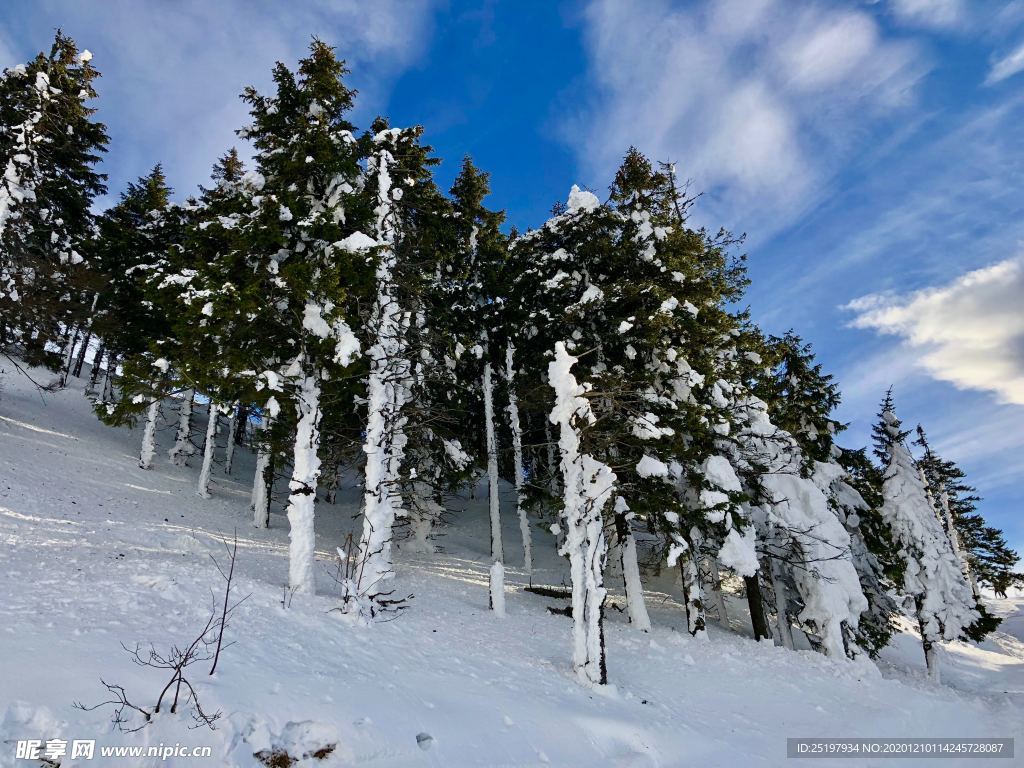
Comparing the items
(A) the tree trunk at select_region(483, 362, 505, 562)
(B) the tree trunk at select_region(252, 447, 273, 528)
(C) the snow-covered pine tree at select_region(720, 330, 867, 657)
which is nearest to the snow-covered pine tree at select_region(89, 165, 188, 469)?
(B) the tree trunk at select_region(252, 447, 273, 528)

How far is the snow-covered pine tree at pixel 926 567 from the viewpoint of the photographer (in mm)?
20078

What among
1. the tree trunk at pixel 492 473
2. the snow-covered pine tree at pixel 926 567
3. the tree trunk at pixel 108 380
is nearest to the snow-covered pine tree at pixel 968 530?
the snow-covered pine tree at pixel 926 567

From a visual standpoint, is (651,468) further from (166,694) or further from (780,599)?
(166,694)

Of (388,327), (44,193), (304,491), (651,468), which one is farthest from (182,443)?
(651,468)

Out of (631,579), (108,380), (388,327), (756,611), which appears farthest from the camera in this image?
(108,380)

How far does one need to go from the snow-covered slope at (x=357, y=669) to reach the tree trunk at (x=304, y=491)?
700 mm

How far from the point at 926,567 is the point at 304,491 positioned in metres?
23.8

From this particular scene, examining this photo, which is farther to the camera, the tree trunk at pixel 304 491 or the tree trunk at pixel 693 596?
the tree trunk at pixel 693 596

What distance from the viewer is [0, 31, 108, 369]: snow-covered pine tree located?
14109 millimetres

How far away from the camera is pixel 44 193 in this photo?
18.1 m

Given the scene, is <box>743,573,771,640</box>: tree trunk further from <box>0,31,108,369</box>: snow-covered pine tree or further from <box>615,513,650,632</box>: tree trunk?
<box>0,31,108,369</box>: snow-covered pine tree

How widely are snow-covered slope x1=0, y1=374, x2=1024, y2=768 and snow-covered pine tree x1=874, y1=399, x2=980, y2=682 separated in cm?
247

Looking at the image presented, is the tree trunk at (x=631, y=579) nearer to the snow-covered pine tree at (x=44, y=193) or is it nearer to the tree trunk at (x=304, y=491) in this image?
the tree trunk at (x=304, y=491)

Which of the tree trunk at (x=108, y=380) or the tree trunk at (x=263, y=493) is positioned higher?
the tree trunk at (x=108, y=380)
